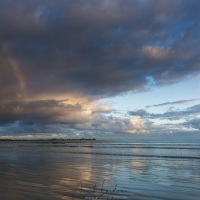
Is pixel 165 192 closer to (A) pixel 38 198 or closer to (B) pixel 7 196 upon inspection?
(A) pixel 38 198

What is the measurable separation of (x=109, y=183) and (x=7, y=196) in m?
7.39

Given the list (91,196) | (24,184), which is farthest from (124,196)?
(24,184)

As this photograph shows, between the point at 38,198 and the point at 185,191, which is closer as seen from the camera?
the point at 38,198

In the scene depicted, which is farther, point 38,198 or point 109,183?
point 109,183

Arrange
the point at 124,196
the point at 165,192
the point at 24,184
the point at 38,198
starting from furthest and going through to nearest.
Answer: the point at 24,184 → the point at 165,192 → the point at 124,196 → the point at 38,198

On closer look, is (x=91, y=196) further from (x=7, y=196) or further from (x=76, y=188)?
(x=7, y=196)

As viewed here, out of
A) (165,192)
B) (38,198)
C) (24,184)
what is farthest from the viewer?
(24,184)

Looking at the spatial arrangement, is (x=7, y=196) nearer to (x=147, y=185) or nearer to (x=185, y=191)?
(x=147, y=185)

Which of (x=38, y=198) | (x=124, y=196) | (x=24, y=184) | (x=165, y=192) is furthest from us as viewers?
(x=24, y=184)

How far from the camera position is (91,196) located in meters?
14.8

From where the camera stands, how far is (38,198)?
1415 cm

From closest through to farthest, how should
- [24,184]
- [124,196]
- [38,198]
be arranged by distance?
A: 1. [38,198]
2. [124,196]
3. [24,184]

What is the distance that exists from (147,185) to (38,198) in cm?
793

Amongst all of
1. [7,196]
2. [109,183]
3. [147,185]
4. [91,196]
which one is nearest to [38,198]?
[7,196]
